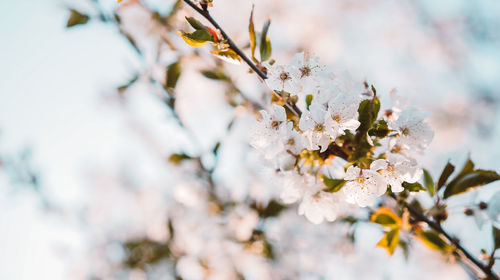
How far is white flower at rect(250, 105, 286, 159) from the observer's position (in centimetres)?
74

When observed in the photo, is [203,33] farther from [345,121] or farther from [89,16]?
[89,16]

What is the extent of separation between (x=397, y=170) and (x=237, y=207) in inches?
50.9

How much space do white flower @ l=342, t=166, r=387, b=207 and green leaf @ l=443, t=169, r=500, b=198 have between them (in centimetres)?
31

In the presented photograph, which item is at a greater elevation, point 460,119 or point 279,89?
point 279,89

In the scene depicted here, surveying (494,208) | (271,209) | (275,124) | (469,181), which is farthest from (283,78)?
(271,209)

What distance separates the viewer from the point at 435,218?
2.82 ft

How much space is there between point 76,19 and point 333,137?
107 centimetres

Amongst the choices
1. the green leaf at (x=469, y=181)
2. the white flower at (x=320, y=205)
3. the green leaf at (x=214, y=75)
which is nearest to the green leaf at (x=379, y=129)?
the white flower at (x=320, y=205)

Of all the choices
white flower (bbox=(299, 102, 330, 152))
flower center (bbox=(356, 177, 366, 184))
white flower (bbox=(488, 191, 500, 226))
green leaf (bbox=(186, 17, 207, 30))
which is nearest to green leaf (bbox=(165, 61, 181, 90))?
green leaf (bbox=(186, 17, 207, 30))

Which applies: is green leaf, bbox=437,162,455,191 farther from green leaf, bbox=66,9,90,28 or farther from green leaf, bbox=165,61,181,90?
green leaf, bbox=66,9,90,28

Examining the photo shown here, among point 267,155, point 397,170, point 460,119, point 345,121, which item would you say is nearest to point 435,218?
point 397,170

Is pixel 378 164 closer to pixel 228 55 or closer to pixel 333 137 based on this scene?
pixel 333 137

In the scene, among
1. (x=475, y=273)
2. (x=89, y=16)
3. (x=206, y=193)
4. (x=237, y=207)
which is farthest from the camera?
(x=206, y=193)

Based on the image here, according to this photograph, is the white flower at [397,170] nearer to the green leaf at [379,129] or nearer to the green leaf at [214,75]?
the green leaf at [379,129]
